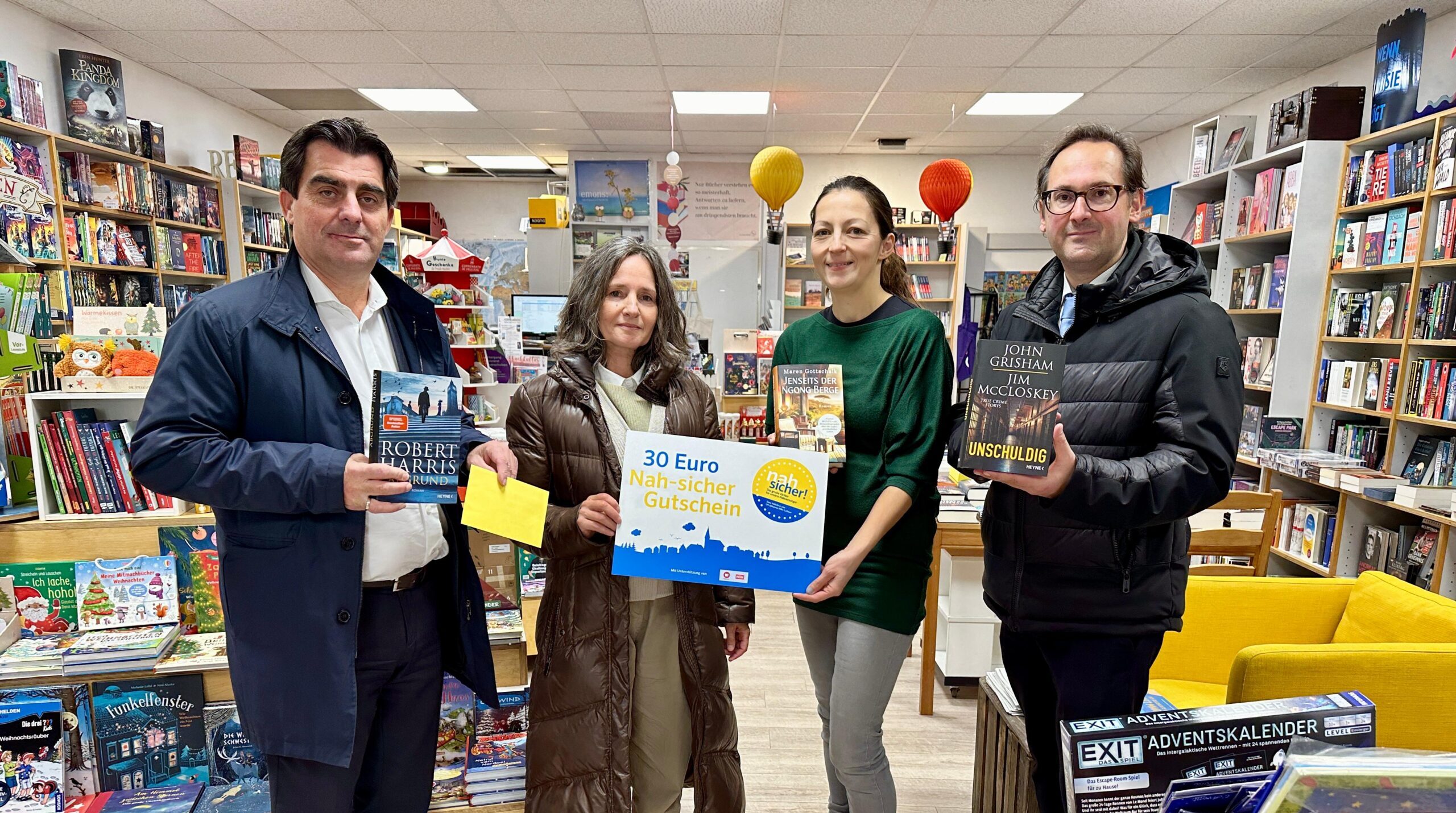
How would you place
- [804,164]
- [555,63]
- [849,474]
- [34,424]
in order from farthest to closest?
1. [804,164]
2. [555,63]
3. [34,424]
4. [849,474]

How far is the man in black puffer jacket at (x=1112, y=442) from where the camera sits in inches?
50.4

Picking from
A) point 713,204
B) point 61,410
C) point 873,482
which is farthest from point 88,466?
point 713,204

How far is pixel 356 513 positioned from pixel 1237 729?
145 cm

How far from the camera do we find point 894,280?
181 centimetres

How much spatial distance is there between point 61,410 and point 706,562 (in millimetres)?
1988

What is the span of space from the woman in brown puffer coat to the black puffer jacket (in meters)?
0.67

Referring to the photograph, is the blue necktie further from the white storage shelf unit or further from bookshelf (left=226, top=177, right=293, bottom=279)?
bookshelf (left=226, top=177, right=293, bottom=279)

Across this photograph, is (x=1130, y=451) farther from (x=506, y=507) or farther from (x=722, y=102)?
(x=722, y=102)

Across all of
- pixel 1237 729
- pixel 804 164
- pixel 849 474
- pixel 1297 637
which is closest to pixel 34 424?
pixel 849 474

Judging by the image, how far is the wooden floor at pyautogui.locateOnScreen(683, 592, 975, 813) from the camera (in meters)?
2.49

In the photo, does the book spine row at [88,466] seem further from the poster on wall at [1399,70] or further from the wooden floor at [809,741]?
the poster on wall at [1399,70]

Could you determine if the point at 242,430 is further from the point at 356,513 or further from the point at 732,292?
the point at 732,292

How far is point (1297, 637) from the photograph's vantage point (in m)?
2.12

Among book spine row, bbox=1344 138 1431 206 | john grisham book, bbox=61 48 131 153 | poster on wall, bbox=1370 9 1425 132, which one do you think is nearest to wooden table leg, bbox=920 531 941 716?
book spine row, bbox=1344 138 1431 206
